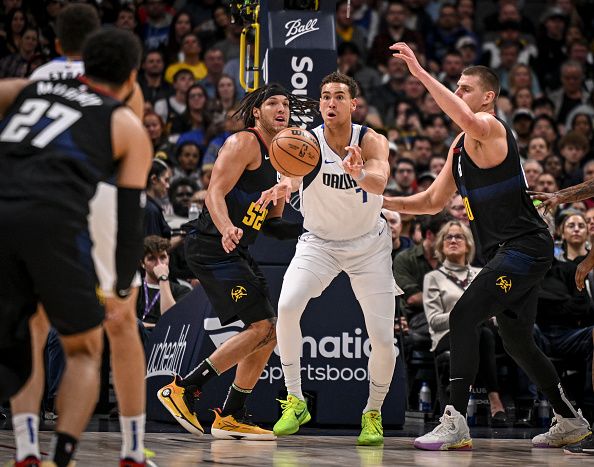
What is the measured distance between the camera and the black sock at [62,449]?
13.8 feet

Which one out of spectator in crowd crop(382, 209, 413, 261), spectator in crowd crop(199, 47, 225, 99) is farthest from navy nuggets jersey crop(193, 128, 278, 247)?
spectator in crowd crop(199, 47, 225, 99)

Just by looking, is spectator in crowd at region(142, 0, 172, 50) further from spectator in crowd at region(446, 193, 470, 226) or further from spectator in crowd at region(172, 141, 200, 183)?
spectator in crowd at region(446, 193, 470, 226)

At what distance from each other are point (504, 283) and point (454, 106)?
1.15 m

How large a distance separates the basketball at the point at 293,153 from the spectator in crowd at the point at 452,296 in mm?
2584

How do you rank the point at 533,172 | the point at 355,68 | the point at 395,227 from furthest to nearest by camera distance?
the point at 355,68 < the point at 533,172 < the point at 395,227

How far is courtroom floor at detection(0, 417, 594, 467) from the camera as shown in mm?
5977

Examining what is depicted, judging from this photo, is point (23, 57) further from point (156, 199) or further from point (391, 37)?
point (391, 37)

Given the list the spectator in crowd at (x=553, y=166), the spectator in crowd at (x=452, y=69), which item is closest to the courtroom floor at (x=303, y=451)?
the spectator in crowd at (x=553, y=166)

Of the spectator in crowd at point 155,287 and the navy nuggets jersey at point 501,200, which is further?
the spectator in crowd at point 155,287

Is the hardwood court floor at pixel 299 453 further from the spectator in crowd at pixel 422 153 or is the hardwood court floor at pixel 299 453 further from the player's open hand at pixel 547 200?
the spectator in crowd at pixel 422 153

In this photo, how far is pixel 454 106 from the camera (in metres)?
6.68

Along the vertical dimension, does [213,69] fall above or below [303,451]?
above

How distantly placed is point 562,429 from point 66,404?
408 cm

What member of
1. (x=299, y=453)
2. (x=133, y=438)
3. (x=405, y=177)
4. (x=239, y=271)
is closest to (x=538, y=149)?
(x=405, y=177)
